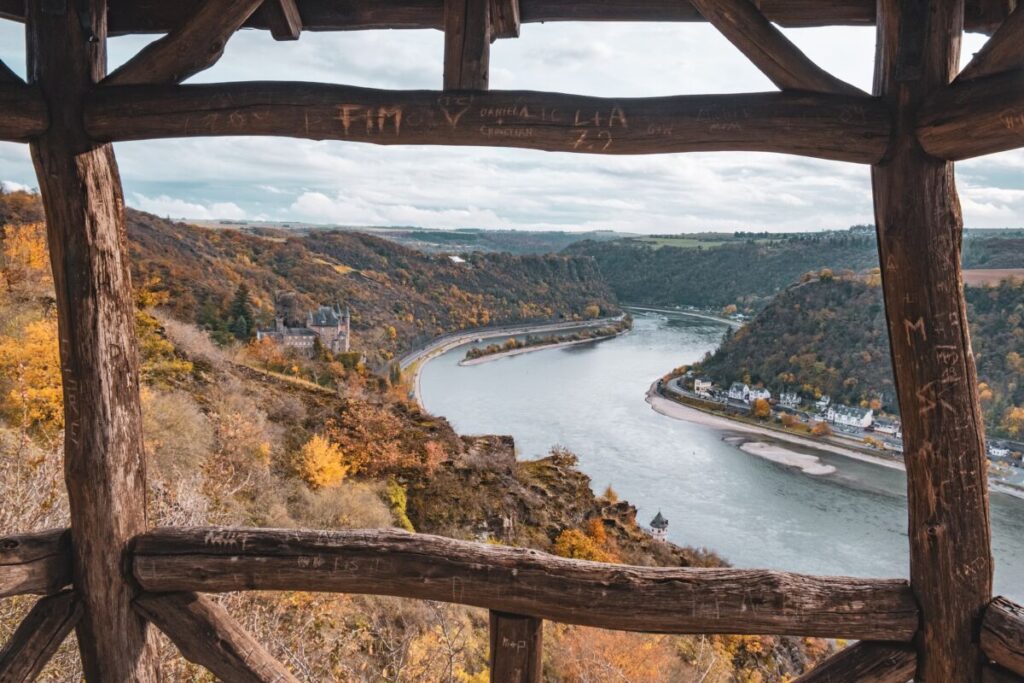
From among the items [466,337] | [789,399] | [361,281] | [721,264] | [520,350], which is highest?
[721,264]

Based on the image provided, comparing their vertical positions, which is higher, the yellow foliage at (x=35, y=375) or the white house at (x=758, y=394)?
the yellow foliage at (x=35, y=375)

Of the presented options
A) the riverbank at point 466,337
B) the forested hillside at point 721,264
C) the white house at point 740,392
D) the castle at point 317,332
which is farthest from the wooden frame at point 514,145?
the forested hillside at point 721,264

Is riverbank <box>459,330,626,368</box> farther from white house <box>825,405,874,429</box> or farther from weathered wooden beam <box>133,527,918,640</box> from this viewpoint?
weathered wooden beam <box>133,527,918,640</box>

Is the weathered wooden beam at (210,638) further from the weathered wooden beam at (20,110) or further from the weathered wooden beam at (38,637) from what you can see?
the weathered wooden beam at (20,110)

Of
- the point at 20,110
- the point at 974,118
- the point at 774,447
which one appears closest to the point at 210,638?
the point at 20,110

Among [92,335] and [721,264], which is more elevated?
[92,335]

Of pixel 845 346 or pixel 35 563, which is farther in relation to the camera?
pixel 845 346

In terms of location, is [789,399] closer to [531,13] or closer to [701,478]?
[701,478]
